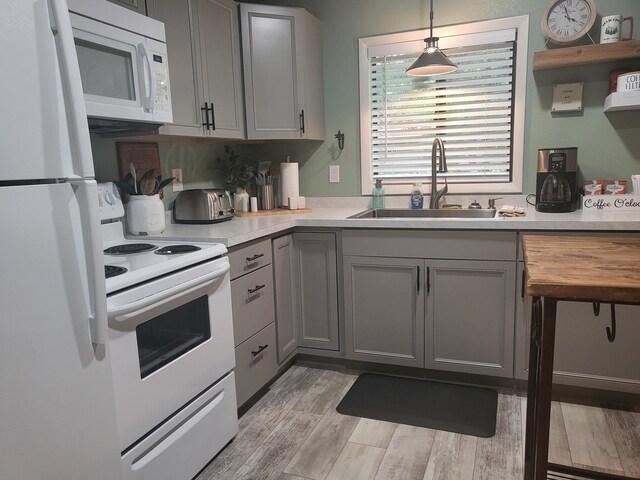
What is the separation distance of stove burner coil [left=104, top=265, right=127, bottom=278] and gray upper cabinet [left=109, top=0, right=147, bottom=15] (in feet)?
3.55

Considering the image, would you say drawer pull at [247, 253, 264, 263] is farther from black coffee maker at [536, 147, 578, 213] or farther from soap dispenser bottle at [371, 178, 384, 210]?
black coffee maker at [536, 147, 578, 213]

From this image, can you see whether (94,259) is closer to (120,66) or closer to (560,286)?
(120,66)

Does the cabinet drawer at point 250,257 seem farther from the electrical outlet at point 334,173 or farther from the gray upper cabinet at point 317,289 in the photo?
the electrical outlet at point 334,173

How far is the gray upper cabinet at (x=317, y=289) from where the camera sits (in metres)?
2.66

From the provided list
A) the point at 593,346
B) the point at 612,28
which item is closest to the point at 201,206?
the point at 593,346

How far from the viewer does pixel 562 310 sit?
227 centimetres

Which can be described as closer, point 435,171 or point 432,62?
point 432,62

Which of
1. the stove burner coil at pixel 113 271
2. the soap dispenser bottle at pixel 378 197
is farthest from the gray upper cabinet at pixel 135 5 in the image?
the soap dispenser bottle at pixel 378 197

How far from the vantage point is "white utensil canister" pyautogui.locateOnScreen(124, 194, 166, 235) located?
2221 millimetres

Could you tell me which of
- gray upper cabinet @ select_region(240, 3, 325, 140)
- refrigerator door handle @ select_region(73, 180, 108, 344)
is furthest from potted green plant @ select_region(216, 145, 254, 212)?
refrigerator door handle @ select_region(73, 180, 108, 344)

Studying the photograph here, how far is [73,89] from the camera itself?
3.90 ft

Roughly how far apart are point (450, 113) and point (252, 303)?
1.70 metres

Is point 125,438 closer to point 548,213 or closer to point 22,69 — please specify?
point 22,69

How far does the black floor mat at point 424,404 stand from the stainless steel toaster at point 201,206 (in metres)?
1.16
